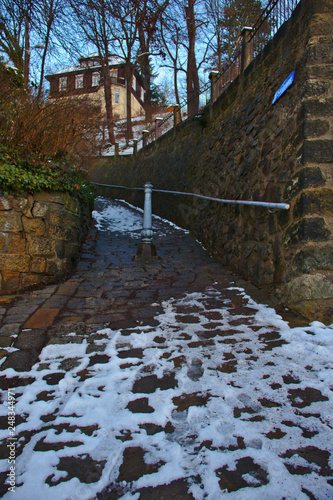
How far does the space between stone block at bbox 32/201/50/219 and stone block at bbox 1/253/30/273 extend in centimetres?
52

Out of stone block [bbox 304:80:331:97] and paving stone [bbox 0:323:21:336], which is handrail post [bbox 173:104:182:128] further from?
paving stone [bbox 0:323:21:336]

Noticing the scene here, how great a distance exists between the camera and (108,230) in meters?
8.03

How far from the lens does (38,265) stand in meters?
3.83

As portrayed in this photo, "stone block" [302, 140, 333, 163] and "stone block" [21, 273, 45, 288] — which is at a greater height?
"stone block" [302, 140, 333, 163]

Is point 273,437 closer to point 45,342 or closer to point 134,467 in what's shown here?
point 134,467

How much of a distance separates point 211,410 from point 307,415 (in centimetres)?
49

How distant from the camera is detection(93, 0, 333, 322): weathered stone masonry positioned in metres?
2.88

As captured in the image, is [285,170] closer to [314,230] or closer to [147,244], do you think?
[314,230]

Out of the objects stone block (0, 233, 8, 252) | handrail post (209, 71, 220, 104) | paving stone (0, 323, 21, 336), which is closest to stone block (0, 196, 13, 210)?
stone block (0, 233, 8, 252)

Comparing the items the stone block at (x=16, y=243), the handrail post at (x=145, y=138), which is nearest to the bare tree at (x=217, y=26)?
the handrail post at (x=145, y=138)

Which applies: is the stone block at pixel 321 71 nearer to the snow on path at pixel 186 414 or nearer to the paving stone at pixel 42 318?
the snow on path at pixel 186 414

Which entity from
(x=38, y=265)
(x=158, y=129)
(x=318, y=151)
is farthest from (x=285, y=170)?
(x=158, y=129)

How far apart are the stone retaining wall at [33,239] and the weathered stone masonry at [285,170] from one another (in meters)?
2.45

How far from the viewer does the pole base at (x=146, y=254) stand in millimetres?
5277
